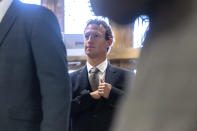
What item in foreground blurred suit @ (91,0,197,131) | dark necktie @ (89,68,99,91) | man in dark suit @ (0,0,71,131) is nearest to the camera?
foreground blurred suit @ (91,0,197,131)

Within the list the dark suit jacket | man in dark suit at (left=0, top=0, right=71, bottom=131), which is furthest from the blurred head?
man in dark suit at (left=0, top=0, right=71, bottom=131)

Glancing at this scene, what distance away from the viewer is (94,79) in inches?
60.8

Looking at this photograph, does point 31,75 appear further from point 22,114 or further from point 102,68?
point 102,68

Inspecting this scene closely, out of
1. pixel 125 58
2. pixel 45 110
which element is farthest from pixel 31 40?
pixel 125 58

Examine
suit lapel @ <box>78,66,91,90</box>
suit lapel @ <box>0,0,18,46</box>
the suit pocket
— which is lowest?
the suit pocket

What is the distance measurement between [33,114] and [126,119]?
70 centimetres

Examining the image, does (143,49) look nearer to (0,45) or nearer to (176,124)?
(176,124)

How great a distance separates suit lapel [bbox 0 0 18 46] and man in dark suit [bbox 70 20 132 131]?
518mm

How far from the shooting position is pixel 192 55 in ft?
0.99

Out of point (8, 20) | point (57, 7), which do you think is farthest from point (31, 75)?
point (57, 7)

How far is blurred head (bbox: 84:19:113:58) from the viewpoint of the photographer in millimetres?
1543

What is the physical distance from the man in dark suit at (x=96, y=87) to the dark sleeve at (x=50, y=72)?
389 millimetres

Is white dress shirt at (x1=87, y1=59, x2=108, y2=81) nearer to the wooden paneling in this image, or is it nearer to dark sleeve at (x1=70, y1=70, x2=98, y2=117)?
dark sleeve at (x1=70, y1=70, x2=98, y2=117)

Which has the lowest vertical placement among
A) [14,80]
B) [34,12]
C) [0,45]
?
[14,80]
